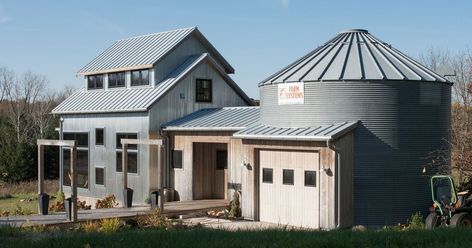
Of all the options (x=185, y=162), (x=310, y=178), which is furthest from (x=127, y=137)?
(x=310, y=178)

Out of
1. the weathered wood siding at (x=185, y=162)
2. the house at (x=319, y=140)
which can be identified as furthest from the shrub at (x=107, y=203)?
the weathered wood siding at (x=185, y=162)

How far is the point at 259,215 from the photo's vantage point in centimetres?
2094

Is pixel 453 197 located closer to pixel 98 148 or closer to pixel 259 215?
pixel 259 215

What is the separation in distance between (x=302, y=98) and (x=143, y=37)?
44.9 feet

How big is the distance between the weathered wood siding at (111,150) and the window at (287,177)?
768 cm

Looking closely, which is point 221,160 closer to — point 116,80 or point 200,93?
point 200,93

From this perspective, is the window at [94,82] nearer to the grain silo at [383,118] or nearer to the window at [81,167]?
the window at [81,167]

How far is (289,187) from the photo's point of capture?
1994 centimetres

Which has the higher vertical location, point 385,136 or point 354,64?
point 354,64

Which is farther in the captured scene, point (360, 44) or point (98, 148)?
point (98, 148)

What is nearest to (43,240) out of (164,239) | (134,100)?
(164,239)

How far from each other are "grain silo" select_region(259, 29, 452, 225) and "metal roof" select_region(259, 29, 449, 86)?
0.11 feet

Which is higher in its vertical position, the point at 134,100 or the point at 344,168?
the point at 134,100

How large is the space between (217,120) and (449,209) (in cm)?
1026
